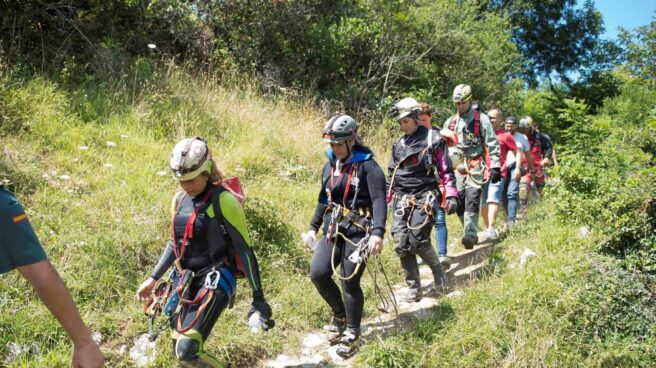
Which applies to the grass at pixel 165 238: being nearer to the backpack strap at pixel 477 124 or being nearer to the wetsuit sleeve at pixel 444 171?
the wetsuit sleeve at pixel 444 171

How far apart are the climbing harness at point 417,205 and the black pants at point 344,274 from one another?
3.66ft

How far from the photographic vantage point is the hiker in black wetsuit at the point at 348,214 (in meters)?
4.55

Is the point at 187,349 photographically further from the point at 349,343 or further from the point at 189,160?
the point at 349,343

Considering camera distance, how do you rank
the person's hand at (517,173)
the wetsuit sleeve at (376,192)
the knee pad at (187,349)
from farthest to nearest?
the person's hand at (517,173) → the wetsuit sleeve at (376,192) → the knee pad at (187,349)

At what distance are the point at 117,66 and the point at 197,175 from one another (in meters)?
5.66

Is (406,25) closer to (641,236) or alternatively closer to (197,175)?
(641,236)

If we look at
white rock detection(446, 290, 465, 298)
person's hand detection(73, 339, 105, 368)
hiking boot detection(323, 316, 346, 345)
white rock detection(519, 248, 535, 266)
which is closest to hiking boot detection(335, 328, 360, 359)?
hiking boot detection(323, 316, 346, 345)

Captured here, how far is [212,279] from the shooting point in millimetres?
3740

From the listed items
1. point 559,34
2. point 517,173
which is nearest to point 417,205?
point 517,173

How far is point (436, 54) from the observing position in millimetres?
13641

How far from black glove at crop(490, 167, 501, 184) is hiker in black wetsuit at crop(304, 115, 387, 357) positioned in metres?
2.81

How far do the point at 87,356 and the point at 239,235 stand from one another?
1.63 metres

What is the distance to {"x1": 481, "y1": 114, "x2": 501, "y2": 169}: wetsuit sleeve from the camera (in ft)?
22.8

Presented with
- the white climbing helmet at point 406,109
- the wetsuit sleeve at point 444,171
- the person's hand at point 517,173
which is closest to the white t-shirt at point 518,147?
the person's hand at point 517,173
